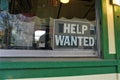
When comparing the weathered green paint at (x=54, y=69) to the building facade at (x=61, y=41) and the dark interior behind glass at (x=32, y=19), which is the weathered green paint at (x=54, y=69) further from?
the dark interior behind glass at (x=32, y=19)

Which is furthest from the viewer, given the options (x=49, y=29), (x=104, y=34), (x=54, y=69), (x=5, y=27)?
(x=104, y=34)

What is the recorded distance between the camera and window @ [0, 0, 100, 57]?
2445 mm

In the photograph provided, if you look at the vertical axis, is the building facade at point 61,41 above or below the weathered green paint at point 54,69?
above

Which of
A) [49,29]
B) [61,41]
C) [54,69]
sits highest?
[49,29]

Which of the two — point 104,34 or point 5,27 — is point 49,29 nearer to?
point 5,27

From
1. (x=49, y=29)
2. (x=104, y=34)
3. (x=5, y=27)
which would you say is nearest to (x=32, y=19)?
(x=49, y=29)

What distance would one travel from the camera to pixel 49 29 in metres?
2.70

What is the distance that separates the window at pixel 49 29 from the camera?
8.02ft

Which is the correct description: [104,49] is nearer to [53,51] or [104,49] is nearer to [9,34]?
[53,51]

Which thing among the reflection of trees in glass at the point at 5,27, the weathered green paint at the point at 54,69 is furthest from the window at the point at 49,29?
the weathered green paint at the point at 54,69

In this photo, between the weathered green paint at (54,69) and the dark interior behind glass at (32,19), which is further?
the dark interior behind glass at (32,19)

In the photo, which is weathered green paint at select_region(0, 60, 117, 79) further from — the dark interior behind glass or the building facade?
the dark interior behind glass

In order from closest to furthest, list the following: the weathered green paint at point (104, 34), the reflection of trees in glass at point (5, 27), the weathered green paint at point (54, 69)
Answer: the weathered green paint at point (54, 69), the reflection of trees in glass at point (5, 27), the weathered green paint at point (104, 34)

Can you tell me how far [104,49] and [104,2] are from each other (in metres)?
0.51
